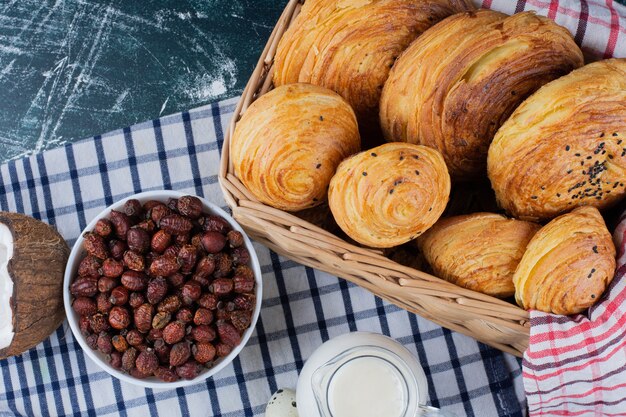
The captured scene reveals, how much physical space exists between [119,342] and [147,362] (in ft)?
0.17

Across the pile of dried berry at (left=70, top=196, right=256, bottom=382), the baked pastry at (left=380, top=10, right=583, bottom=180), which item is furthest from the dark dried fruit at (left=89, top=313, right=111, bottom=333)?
the baked pastry at (left=380, top=10, right=583, bottom=180)

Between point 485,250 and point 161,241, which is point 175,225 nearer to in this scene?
point 161,241

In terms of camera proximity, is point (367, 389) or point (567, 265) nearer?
point (567, 265)

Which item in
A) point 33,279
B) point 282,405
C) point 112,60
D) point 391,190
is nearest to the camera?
point 391,190

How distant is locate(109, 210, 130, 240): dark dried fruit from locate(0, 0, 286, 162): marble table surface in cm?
26

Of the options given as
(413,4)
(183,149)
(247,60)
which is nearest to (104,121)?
(183,149)

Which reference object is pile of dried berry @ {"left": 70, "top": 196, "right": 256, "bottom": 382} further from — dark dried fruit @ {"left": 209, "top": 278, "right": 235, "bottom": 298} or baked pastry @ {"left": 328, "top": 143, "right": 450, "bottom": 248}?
baked pastry @ {"left": 328, "top": 143, "right": 450, "bottom": 248}

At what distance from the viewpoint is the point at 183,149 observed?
4.24 feet

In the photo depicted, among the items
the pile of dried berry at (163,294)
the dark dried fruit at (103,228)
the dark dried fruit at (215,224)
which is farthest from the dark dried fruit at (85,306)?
the dark dried fruit at (215,224)

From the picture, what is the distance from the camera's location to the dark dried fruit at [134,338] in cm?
109

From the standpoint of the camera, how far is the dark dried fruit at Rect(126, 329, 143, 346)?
1094 millimetres

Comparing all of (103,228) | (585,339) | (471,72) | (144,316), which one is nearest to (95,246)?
(103,228)

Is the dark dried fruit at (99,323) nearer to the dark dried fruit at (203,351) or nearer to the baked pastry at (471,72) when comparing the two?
the dark dried fruit at (203,351)

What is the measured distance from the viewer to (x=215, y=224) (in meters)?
1.12
